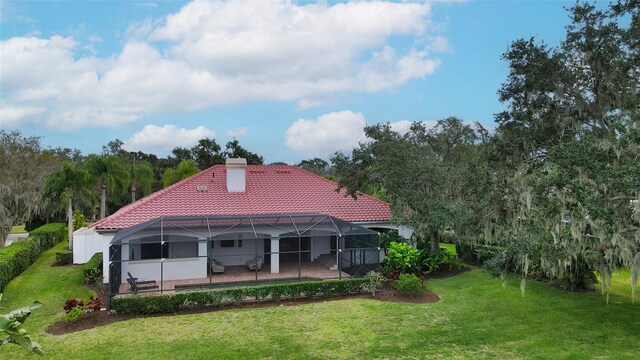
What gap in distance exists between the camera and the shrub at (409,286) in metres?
16.8

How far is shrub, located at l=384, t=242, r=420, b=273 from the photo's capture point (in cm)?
1956

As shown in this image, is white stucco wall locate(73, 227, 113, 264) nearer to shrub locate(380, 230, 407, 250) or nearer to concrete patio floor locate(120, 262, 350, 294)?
concrete patio floor locate(120, 262, 350, 294)

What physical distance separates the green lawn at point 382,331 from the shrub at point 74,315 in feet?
2.57

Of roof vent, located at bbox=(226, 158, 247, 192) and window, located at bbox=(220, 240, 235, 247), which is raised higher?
roof vent, located at bbox=(226, 158, 247, 192)

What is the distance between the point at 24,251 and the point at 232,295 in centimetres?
1281

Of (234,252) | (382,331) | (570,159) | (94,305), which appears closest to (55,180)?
(234,252)

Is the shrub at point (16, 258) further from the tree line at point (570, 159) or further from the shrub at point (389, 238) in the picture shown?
the tree line at point (570, 159)

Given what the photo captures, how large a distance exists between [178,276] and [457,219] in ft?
40.1

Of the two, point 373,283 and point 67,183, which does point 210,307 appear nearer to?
Result: point 373,283

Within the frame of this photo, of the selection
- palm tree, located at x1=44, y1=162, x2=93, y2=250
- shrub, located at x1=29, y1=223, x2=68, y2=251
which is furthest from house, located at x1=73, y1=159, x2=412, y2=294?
shrub, located at x1=29, y1=223, x2=68, y2=251

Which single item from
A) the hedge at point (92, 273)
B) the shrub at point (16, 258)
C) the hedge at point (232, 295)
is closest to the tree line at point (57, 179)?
the shrub at point (16, 258)

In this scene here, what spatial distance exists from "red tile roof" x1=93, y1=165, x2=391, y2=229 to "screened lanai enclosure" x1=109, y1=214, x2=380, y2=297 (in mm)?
1474

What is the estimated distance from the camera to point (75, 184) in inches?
1032

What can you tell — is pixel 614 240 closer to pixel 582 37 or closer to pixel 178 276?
pixel 582 37
